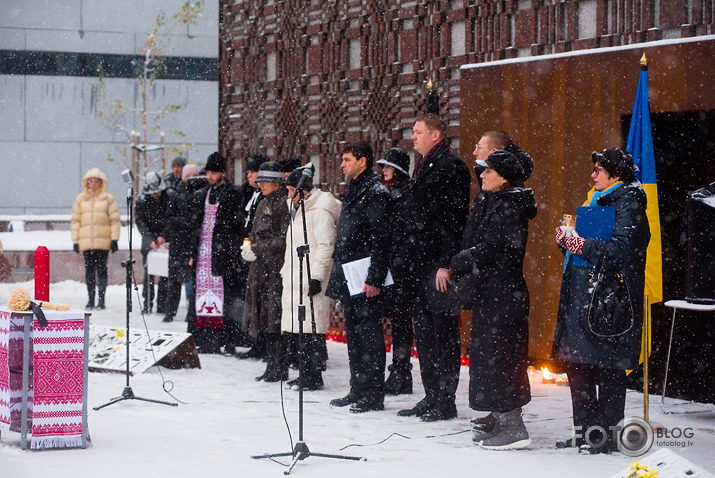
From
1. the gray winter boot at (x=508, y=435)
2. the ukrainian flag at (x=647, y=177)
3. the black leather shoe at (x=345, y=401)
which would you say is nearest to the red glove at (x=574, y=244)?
the ukrainian flag at (x=647, y=177)

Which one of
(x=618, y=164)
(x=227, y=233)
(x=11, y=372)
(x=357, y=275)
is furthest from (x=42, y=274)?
(x=227, y=233)

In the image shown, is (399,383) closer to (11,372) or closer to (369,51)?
(11,372)

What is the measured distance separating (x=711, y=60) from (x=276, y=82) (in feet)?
19.6

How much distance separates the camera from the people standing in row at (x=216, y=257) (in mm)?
9844

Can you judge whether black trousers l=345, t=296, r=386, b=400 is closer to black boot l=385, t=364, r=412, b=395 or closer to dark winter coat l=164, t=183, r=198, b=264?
black boot l=385, t=364, r=412, b=395

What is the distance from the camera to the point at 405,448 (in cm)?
610

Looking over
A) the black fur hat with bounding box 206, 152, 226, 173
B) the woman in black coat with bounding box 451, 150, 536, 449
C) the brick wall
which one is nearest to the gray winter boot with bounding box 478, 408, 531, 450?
the woman in black coat with bounding box 451, 150, 536, 449

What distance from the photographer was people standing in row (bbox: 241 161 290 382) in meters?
8.38

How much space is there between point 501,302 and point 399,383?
2073mm

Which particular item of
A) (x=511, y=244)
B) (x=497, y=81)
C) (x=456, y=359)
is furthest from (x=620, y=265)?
(x=497, y=81)

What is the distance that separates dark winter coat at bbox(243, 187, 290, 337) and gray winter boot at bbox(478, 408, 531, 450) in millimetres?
2590

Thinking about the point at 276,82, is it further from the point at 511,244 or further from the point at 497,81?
the point at 511,244

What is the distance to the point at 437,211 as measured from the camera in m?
6.93

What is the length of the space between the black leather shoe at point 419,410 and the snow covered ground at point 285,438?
65mm
